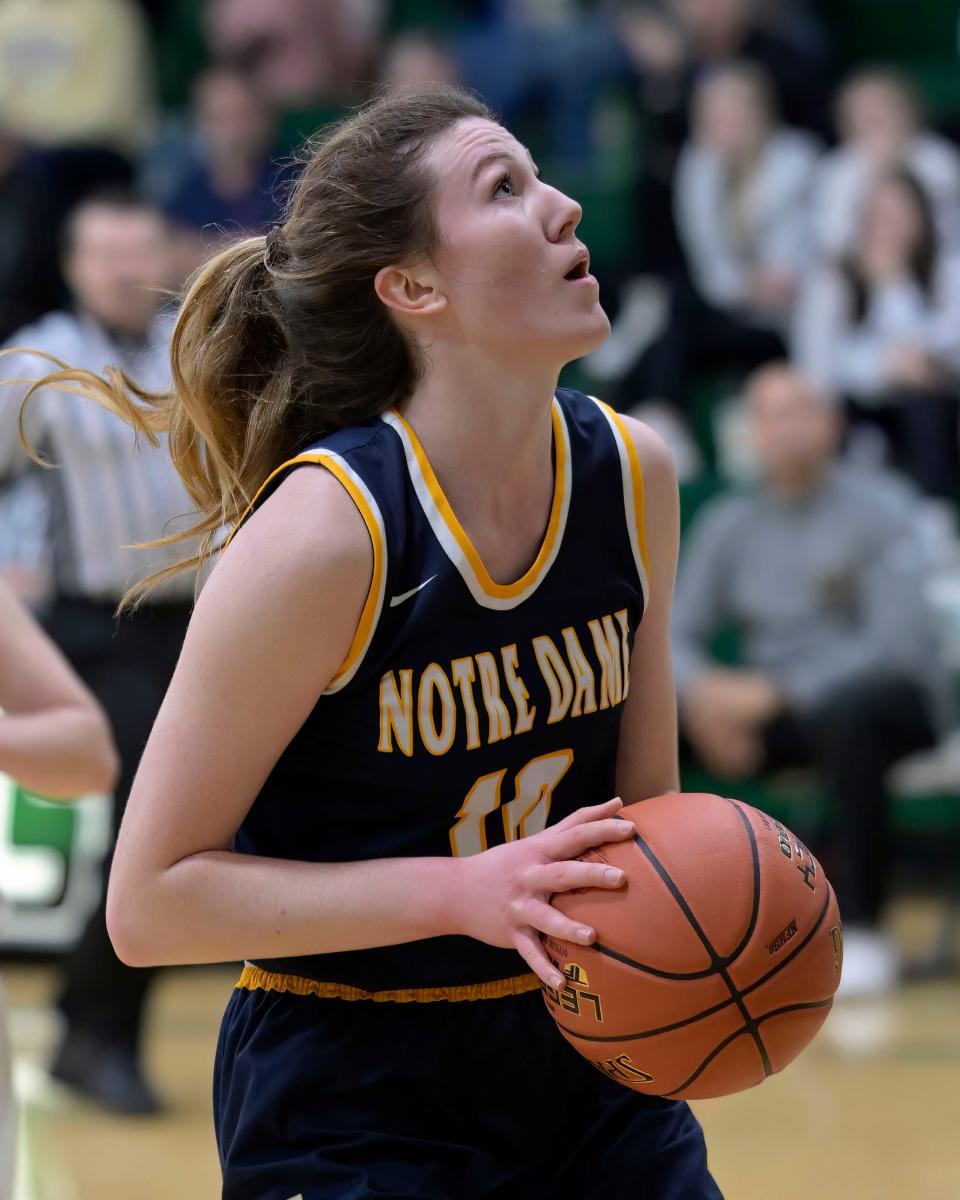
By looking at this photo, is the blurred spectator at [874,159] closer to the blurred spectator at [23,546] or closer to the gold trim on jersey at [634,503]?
the blurred spectator at [23,546]

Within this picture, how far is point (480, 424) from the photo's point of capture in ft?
6.79

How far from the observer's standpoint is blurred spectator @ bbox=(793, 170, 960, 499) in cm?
735

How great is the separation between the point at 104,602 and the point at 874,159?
15.1 ft

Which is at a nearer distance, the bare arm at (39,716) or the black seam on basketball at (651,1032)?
the black seam on basketball at (651,1032)

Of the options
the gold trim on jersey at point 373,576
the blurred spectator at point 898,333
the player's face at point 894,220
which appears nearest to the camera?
the gold trim on jersey at point 373,576

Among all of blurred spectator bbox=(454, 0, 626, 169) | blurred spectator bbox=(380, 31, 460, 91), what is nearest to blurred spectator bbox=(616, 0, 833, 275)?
blurred spectator bbox=(454, 0, 626, 169)

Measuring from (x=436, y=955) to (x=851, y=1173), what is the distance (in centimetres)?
245

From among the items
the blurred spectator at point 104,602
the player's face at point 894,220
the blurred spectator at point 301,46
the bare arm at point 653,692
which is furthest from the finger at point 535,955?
the blurred spectator at point 301,46

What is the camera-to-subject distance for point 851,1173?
415cm

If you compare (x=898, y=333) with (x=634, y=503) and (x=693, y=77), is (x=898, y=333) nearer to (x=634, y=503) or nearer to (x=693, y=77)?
(x=693, y=77)

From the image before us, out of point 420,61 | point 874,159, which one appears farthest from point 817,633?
point 420,61

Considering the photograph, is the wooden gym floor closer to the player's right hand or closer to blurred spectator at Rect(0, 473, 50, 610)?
blurred spectator at Rect(0, 473, 50, 610)

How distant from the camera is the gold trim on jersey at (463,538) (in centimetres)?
200

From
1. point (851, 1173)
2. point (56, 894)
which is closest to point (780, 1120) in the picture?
point (851, 1173)
